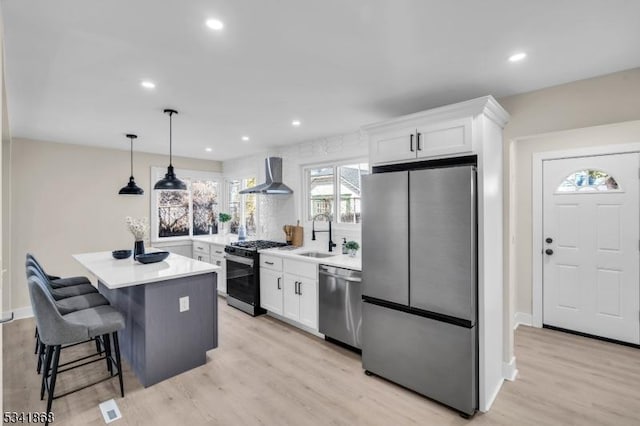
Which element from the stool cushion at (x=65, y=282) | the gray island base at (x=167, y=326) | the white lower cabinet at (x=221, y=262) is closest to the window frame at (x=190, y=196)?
the white lower cabinet at (x=221, y=262)

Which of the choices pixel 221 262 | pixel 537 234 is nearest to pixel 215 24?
pixel 221 262

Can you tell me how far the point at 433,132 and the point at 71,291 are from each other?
3.74 m

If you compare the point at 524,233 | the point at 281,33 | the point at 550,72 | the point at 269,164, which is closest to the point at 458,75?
the point at 550,72

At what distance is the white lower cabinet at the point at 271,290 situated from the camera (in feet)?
12.8

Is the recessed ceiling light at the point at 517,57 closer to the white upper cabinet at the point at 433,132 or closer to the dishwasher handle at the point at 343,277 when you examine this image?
the white upper cabinet at the point at 433,132

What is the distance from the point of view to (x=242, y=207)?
6000 millimetres

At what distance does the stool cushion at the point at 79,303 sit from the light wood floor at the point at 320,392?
633mm

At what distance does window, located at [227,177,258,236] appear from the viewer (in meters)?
5.73

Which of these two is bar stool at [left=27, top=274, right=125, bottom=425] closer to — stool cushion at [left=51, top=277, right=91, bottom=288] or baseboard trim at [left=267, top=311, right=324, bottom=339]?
stool cushion at [left=51, top=277, right=91, bottom=288]

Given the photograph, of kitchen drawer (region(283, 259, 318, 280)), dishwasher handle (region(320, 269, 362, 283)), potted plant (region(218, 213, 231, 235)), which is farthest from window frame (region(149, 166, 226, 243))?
dishwasher handle (region(320, 269, 362, 283))

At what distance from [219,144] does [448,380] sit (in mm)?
4151

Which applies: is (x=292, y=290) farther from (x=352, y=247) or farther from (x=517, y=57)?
(x=517, y=57)

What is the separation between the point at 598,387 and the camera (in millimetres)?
2492

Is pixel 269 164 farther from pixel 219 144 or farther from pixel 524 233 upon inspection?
pixel 524 233
